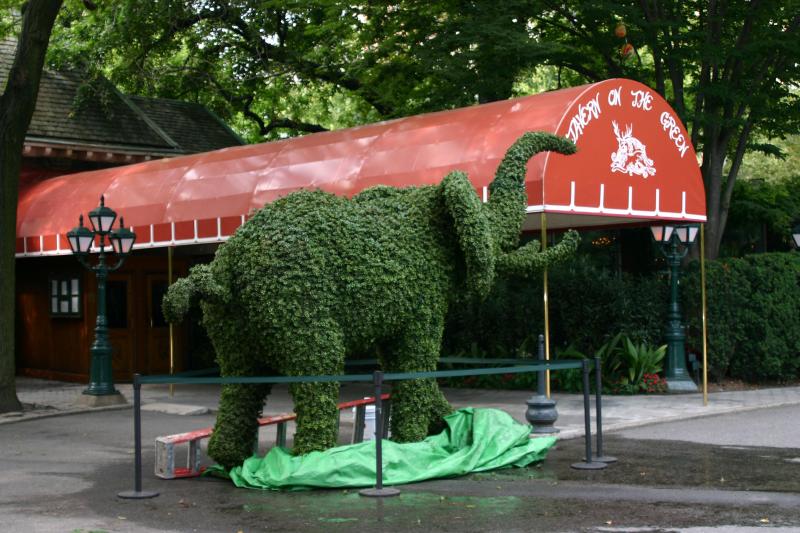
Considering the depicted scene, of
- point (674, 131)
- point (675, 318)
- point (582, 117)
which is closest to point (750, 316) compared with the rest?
point (675, 318)

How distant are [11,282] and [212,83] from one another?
574 inches

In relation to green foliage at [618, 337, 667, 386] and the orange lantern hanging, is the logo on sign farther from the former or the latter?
the orange lantern hanging

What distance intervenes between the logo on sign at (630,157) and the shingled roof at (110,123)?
13106mm

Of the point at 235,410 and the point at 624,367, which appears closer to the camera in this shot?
the point at 235,410

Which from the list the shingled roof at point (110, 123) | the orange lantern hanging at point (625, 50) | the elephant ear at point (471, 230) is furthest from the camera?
the shingled roof at point (110, 123)

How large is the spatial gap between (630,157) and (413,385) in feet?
20.7

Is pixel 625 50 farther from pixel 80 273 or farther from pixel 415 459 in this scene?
pixel 415 459

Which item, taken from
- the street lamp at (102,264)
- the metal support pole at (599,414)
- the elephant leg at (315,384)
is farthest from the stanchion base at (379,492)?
the street lamp at (102,264)

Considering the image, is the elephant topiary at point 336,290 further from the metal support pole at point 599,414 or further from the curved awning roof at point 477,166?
the curved awning roof at point 477,166

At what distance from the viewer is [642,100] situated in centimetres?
1470

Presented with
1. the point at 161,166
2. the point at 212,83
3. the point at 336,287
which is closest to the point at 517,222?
the point at 336,287

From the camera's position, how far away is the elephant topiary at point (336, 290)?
9.06 m

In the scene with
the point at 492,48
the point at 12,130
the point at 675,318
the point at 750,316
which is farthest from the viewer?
the point at 492,48

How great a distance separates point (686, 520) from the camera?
7.39 m
